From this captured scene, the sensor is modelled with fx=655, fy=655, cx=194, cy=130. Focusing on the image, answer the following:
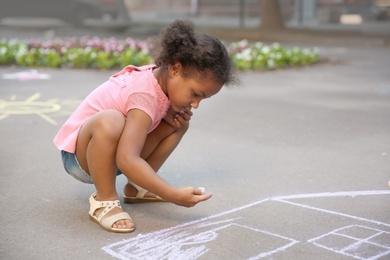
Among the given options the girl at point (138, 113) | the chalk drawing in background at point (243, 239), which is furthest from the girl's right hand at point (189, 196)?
the chalk drawing in background at point (243, 239)

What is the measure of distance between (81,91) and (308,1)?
1981 cm

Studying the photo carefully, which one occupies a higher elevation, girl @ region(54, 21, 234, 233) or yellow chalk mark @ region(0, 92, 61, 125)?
girl @ region(54, 21, 234, 233)

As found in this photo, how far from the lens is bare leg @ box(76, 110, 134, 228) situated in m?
2.88

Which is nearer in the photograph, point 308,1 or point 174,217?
point 174,217

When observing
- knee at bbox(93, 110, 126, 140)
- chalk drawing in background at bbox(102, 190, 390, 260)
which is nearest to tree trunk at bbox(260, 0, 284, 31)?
chalk drawing in background at bbox(102, 190, 390, 260)

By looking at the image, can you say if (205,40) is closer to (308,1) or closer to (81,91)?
(81,91)

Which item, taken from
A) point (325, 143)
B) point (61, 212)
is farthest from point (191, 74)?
point (325, 143)

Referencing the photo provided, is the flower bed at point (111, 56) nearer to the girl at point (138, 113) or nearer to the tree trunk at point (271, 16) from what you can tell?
the girl at point (138, 113)

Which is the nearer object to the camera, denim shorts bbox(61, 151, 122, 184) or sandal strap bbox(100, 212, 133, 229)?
sandal strap bbox(100, 212, 133, 229)

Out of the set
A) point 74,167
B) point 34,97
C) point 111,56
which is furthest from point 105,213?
point 111,56

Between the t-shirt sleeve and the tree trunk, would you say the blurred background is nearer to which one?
the tree trunk

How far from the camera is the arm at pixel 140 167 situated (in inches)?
110

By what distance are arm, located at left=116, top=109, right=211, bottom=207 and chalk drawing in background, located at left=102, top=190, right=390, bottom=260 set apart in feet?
0.60

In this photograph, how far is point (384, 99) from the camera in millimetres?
6742
